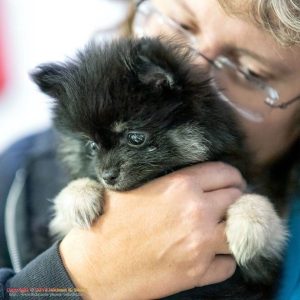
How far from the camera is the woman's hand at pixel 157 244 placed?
4.42ft

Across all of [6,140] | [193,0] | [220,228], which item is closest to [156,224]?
[220,228]

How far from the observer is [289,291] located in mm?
1432

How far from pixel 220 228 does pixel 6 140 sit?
1.93 m

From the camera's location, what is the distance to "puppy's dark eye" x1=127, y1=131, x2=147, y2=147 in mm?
1346

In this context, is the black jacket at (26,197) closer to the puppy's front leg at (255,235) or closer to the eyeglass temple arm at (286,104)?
the puppy's front leg at (255,235)

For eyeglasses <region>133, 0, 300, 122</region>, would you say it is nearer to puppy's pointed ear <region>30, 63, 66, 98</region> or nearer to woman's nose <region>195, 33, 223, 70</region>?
woman's nose <region>195, 33, 223, 70</region>

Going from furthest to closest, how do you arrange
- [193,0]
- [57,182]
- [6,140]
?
[6,140] < [57,182] < [193,0]

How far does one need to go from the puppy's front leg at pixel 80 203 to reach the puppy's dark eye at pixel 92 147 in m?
0.10

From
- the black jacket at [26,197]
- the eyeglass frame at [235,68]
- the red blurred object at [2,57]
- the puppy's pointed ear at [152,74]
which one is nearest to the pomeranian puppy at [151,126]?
the puppy's pointed ear at [152,74]

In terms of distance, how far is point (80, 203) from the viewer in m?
1.44

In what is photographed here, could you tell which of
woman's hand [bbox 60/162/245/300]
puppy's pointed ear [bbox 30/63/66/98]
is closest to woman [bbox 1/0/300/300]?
woman's hand [bbox 60/162/245/300]

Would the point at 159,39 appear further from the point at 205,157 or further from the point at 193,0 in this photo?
the point at 205,157

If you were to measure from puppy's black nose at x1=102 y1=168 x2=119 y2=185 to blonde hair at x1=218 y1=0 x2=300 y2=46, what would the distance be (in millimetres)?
561

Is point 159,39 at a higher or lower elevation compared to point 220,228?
higher
